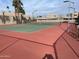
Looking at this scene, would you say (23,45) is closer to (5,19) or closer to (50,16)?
(5,19)

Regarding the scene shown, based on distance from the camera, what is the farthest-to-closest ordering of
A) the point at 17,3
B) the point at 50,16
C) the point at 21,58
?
1. the point at 50,16
2. the point at 17,3
3. the point at 21,58

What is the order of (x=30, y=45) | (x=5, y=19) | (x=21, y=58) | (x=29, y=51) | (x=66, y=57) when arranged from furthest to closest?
(x=5, y=19) < (x=66, y=57) < (x=30, y=45) < (x=29, y=51) < (x=21, y=58)

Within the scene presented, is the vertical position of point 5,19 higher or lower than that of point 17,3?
lower

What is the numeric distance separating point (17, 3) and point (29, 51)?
52321mm

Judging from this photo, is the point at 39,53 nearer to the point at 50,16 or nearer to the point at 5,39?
the point at 5,39

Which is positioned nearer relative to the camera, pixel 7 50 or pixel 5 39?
pixel 7 50

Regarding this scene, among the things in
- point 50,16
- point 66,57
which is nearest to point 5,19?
point 66,57

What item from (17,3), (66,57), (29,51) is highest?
(17,3)

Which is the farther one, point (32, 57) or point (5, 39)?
point (5, 39)

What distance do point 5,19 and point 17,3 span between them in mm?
8369

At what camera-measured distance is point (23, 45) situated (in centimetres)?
454

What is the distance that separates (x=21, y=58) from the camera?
3.96 m

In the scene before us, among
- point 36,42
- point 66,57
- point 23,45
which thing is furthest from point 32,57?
point 66,57

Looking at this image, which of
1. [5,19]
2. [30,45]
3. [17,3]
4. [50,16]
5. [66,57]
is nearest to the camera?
[30,45]
